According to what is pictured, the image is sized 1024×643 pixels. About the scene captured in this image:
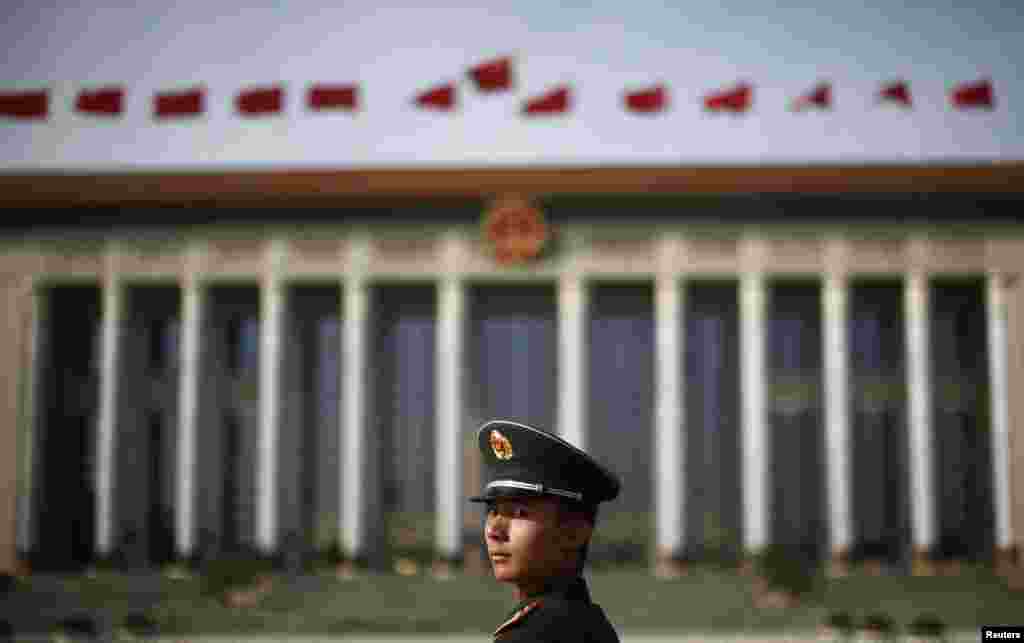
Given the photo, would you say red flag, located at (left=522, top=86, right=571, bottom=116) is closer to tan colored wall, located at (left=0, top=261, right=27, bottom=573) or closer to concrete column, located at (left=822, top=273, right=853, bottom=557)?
concrete column, located at (left=822, top=273, right=853, bottom=557)

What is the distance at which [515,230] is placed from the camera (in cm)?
3991

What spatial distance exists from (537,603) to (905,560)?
133 ft

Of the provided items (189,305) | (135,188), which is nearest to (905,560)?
(189,305)

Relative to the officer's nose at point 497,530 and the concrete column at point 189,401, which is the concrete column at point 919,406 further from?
the officer's nose at point 497,530

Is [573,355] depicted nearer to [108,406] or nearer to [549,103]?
[549,103]

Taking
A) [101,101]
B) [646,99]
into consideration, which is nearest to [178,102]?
[101,101]

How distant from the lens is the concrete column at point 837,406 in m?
39.2

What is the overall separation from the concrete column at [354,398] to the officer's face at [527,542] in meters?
36.3

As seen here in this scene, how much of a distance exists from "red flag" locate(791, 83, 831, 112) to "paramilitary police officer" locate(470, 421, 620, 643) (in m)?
32.3

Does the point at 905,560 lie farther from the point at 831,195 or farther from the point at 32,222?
the point at 32,222

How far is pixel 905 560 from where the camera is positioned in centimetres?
4178

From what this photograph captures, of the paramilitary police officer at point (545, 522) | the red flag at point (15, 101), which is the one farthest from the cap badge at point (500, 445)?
the red flag at point (15, 101)

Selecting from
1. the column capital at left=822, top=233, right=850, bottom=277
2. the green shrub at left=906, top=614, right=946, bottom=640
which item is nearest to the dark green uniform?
the green shrub at left=906, top=614, right=946, bottom=640

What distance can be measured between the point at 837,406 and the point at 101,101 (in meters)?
24.9
